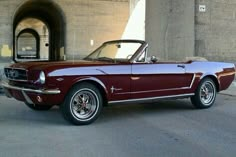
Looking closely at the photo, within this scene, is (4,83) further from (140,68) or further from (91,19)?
(91,19)

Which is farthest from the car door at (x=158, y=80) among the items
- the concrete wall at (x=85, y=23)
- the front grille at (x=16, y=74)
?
the concrete wall at (x=85, y=23)

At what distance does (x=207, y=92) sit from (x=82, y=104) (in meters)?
3.26

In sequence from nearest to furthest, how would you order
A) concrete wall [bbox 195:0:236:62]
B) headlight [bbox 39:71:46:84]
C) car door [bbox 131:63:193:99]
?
headlight [bbox 39:71:46:84], car door [bbox 131:63:193:99], concrete wall [bbox 195:0:236:62]

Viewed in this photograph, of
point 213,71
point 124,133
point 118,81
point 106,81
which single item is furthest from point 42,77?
point 213,71

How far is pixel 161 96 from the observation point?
28.0ft

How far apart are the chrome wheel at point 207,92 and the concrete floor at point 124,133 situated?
0.23 metres

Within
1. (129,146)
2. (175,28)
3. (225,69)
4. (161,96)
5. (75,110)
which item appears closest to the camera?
(129,146)

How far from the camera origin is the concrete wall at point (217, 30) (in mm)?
17391

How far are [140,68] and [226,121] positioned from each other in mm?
1831

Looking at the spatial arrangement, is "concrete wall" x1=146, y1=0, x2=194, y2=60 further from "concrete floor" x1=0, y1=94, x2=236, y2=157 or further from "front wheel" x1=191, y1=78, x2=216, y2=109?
"concrete floor" x1=0, y1=94, x2=236, y2=157

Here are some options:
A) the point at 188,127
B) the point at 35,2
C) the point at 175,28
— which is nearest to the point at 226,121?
the point at 188,127

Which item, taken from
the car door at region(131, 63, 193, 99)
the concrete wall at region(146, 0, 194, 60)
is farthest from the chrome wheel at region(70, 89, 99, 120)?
the concrete wall at region(146, 0, 194, 60)

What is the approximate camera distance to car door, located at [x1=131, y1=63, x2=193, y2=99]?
8094 millimetres

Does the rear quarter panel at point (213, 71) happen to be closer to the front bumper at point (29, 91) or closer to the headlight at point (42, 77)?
the front bumper at point (29, 91)
